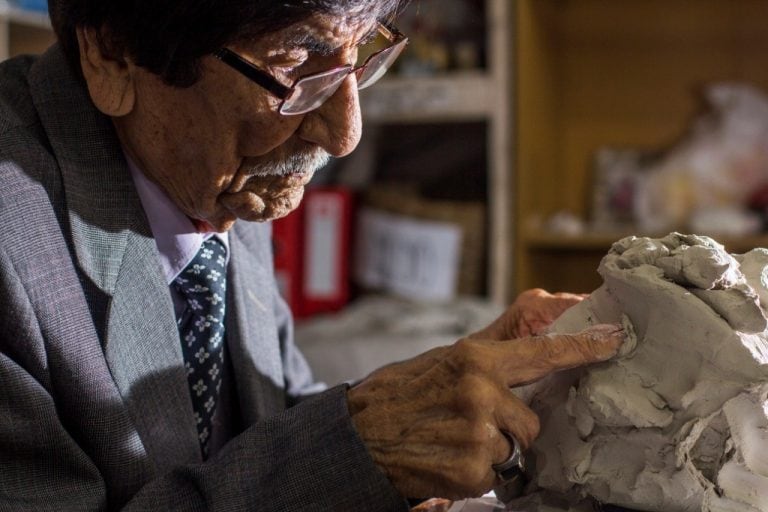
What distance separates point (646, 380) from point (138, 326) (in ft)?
2.03

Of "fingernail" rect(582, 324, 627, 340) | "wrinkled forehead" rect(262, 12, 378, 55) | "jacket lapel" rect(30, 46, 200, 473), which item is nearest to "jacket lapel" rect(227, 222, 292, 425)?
"jacket lapel" rect(30, 46, 200, 473)

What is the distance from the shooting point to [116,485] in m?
1.12

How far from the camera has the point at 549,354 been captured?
1022 millimetres

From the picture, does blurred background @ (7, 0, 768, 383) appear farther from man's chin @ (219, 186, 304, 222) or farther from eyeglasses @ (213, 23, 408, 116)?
eyeglasses @ (213, 23, 408, 116)

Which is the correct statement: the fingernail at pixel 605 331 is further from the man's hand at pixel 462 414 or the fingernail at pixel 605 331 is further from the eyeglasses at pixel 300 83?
the eyeglasses at pixel 300 83

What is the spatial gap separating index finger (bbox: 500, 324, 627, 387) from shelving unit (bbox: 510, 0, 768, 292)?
5.72ft

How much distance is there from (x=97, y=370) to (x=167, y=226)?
249mm

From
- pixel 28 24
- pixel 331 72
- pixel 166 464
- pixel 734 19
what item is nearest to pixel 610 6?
pixel 734 19

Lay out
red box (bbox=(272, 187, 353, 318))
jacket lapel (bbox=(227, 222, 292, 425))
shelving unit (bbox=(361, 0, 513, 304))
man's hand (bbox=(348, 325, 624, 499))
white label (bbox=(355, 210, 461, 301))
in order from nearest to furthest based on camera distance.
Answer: man's hand (bbox=(348, 325, 624, 499)), jacket lapel (bbox=(227, 222, 292, 425)), shelving unit (bbox=(361, 0, 513, 304)), white label (bbox=(355, 210, 461, 301)), red box (bbox=(272, 187, 353, 318))

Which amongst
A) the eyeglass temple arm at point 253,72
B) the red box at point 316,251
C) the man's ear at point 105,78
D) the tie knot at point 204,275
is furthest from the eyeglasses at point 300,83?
the red box at point 316,251

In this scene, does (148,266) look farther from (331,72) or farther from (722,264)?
(722,264)

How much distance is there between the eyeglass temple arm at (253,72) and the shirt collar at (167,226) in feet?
0.74

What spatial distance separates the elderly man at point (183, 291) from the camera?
102 centimetres

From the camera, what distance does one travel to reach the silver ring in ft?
3.31
